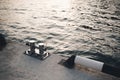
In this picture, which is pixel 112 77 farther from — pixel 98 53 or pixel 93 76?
pixel 98 53

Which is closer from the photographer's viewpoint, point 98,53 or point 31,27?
point 98,53

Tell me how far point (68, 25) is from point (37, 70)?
6.73 metres

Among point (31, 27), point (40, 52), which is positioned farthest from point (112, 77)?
point (31, 27)

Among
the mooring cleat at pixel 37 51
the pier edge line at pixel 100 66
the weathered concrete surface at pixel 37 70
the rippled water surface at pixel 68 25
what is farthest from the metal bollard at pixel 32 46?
the rippled water surface at pixel 68 25

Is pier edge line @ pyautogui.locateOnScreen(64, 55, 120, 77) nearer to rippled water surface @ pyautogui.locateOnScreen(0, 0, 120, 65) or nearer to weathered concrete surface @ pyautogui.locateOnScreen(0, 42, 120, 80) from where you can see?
weathered concrete surface @ pyautogui.locateOnScreen(0, 42, 120, 80)

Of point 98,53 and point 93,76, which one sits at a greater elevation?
point 93,76

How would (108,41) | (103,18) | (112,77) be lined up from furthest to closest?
(103,18) < (108,41) < (112,77)

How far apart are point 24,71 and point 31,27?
247 inches

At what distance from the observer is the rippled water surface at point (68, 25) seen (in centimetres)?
801

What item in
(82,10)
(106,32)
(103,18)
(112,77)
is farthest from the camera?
(82,10)

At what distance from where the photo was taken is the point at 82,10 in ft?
44.8

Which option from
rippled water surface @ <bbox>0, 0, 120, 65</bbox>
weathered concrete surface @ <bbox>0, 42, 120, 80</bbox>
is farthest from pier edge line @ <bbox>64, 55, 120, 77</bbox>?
rippled water surface @ <bbox>0, 0, 120, 65</bbox>

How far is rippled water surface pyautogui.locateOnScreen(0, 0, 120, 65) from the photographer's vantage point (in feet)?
26.3

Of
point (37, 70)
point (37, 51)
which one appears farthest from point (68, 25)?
point (37, 70)
